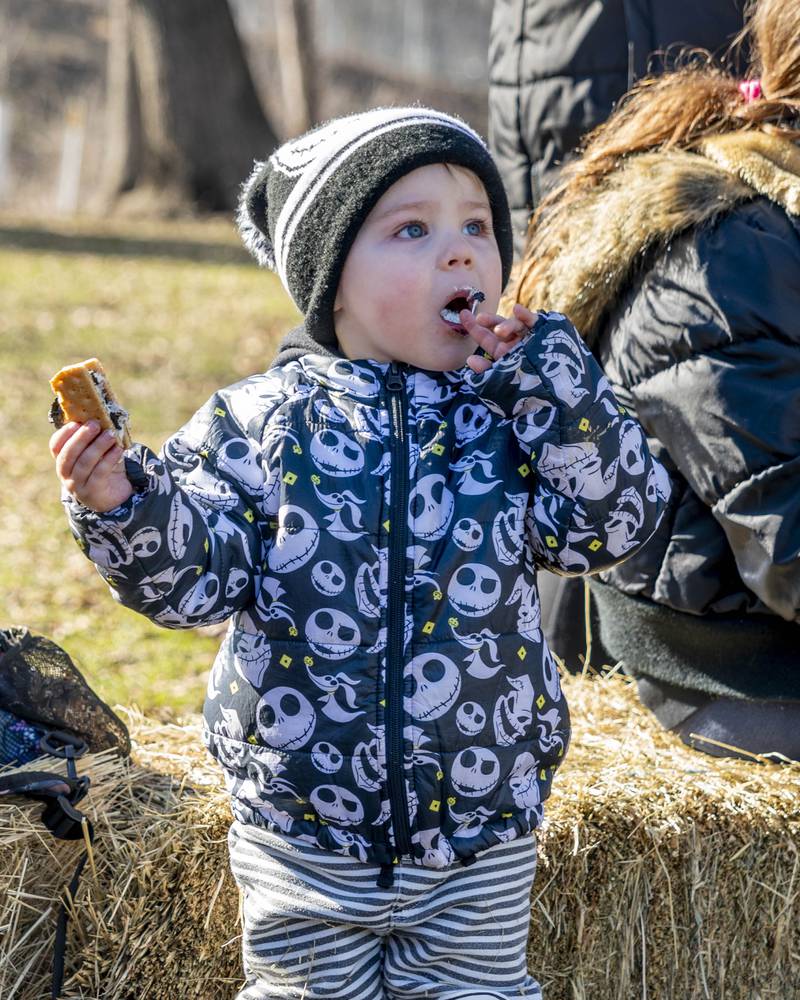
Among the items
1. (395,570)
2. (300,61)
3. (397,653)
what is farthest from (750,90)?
(300,61)

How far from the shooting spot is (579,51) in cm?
358

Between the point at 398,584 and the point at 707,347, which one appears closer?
the point at 398,584

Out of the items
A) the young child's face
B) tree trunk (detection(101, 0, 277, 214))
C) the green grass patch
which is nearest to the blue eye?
the young child's face

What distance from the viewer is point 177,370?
9906 mm

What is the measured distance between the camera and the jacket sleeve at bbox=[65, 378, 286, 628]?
201 cm

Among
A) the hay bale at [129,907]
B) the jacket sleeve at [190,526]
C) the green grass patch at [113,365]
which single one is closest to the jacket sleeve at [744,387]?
the jacket sleeve at [190,526]

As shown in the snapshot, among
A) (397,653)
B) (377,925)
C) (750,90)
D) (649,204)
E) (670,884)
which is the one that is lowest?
(670,884)

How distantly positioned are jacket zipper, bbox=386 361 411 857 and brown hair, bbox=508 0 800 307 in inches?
42.1

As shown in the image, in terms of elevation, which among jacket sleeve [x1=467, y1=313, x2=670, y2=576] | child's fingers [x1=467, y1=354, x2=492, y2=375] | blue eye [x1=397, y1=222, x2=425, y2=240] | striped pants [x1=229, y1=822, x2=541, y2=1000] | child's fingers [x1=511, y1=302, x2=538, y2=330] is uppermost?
blue eye [x1=397, y1=222, x2=425, y2=240]

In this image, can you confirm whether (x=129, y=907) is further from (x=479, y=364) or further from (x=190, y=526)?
(x=479, y=364)

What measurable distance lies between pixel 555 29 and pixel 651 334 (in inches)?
48.9

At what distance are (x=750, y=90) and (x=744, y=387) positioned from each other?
823mm

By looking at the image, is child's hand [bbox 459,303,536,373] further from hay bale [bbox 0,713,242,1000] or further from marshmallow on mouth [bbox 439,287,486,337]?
hay bale [bbox 0,713,242,1000]

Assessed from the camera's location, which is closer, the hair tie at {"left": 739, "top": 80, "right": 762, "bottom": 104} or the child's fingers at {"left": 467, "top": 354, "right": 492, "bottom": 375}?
the child's fingers at {"left": 467, "top": 354, "right": 492, "bottom": 375}
